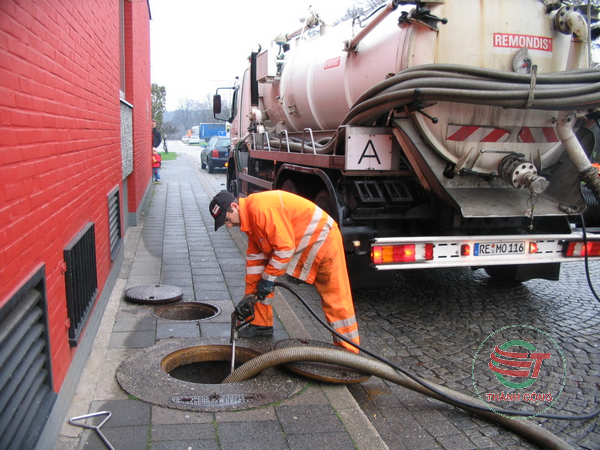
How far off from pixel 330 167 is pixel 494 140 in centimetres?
148

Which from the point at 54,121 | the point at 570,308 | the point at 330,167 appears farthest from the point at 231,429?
the point at 570,308

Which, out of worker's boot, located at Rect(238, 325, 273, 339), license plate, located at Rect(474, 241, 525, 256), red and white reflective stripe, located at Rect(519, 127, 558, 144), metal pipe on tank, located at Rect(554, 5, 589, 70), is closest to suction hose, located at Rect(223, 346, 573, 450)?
worker's boot, located at Rect(238, 325, 273, 339)

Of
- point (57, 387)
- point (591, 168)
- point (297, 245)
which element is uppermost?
point (591, 168)

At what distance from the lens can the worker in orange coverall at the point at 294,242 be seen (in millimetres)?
3703

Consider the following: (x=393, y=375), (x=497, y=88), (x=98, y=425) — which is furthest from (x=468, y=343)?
(x=98, y=425)

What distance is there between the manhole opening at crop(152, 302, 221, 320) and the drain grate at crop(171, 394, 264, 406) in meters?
1.59

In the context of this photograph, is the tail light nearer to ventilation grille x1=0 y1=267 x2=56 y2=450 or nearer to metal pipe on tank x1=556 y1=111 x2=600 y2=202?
metal pipe on tank x1=556 y1=111 x2=600 y2=202

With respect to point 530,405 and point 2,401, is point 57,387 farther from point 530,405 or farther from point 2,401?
point 530,405

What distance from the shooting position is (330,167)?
512cm

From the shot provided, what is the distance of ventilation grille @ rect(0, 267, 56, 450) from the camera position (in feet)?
6.83

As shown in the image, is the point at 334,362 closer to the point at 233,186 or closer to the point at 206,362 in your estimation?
the point at 206,362

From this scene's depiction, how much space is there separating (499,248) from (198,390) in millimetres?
2908

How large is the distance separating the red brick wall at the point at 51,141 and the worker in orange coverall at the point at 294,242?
1056 millimetres

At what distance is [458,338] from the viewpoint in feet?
15.4
